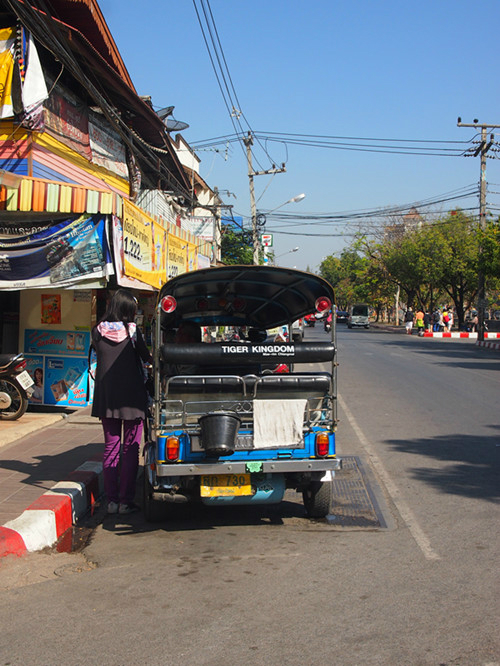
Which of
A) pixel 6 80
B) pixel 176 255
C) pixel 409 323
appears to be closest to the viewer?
pixel 6 80

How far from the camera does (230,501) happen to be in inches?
211

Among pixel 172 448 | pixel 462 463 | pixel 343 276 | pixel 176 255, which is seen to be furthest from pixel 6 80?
pixel 343 276

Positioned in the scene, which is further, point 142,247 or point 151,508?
point 142,247

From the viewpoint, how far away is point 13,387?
10039 millimetres

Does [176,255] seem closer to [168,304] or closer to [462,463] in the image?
[462,463]

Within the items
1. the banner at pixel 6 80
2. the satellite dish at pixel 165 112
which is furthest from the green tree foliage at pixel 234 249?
the banner at pixel 6 80

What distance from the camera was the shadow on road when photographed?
6883mm

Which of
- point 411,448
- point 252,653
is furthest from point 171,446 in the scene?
point 411,448

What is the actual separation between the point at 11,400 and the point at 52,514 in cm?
508

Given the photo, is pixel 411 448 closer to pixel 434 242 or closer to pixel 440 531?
pixel 440 531

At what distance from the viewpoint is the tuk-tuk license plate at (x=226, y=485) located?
5.29m

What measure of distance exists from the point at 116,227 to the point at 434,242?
42233 mm

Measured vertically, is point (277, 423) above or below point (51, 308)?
below

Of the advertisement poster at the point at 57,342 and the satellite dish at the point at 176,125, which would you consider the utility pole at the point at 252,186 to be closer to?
the satellite dish at the point at 176,125
